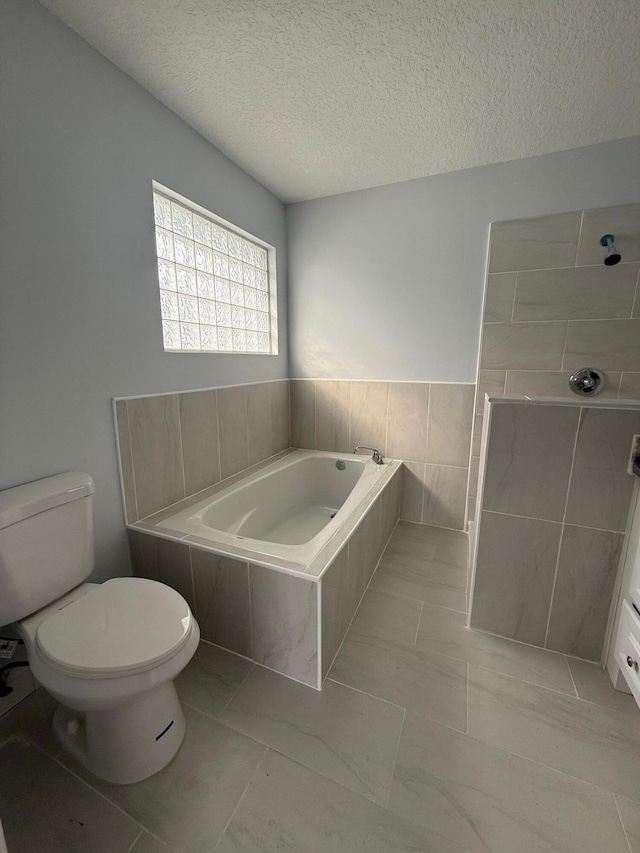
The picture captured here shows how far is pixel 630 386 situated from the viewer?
190 centimetres

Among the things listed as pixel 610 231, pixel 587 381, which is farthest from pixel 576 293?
pixel 587 381

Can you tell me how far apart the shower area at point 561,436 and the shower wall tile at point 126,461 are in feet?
5.12

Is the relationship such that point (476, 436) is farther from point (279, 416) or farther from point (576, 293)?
point (279, 416)

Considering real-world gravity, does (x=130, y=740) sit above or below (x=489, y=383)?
below

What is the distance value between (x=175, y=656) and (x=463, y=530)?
2078 mm

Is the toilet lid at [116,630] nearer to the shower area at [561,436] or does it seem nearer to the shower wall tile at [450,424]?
the shower area at [561,436]

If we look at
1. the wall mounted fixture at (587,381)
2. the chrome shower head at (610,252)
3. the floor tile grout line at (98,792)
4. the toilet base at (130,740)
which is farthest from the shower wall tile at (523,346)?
the floor tile grout line at (98,792)

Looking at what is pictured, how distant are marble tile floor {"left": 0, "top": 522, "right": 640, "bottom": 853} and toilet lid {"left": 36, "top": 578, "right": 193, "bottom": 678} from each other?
429 mm

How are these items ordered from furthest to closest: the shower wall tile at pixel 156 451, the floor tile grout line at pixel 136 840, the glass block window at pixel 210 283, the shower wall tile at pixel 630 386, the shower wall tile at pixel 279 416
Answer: the shower wall tile at pixel 279 416 < the shower wall tile at pixel 630 386 < the glass block window at pixel 210 283 < the shower wall tile at pixel 156 451 < the floor tile grout line at pixel 136 840

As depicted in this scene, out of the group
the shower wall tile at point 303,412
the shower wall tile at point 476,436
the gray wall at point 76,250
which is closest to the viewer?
the gray wall at point 76,250

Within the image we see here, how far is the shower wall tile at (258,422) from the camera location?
235 centimetres

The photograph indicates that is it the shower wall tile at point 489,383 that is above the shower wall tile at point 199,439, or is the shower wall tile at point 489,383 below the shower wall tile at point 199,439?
above

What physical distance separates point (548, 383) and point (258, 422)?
74.0 inches

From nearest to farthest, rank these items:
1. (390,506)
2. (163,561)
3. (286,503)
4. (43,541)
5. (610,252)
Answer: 1. (43,541)
2. (163,561)
3. (610,252)
4. (390,506)
5. (286,503)
